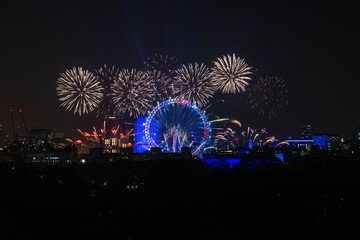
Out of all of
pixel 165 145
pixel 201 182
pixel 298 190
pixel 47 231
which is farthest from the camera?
pixel 165 145

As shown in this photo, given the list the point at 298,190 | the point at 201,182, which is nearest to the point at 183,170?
the point at 201,182

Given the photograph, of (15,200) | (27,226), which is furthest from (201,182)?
(27,226)

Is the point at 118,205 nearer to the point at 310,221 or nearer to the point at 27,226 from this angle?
the point at 27,226

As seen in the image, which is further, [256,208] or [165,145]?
[165,145]

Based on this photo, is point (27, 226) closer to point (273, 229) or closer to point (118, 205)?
point (118, 205)

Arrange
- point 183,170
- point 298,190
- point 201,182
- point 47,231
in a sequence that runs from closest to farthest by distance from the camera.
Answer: point 47,231 → point 298,190 → point 201,182 → point 183,170

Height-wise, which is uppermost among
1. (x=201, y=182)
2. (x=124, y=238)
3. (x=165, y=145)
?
(x=165, y=145)

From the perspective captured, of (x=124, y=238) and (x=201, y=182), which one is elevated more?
(x=201, y=182)
